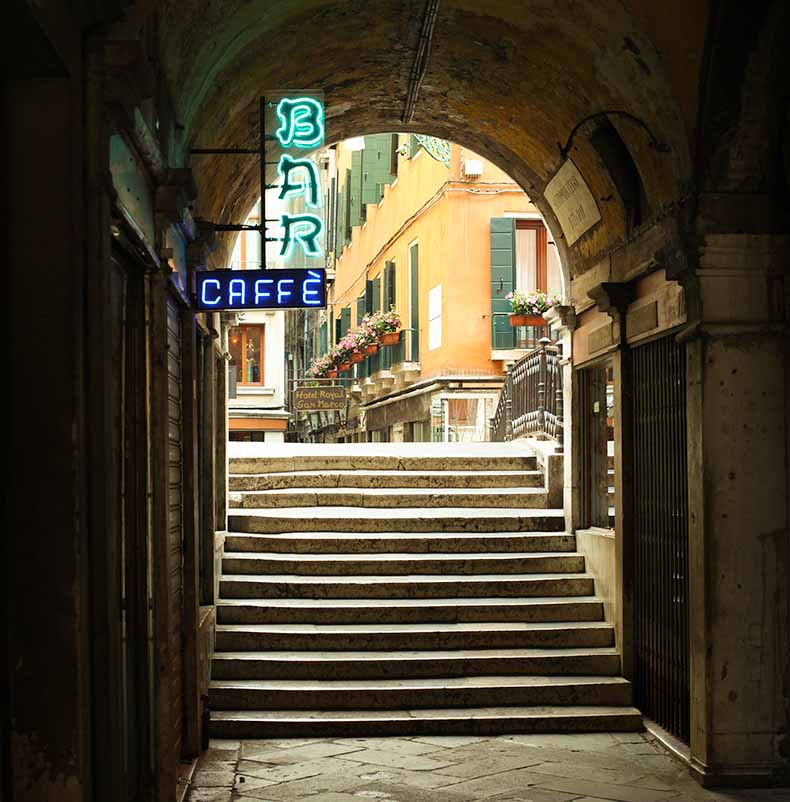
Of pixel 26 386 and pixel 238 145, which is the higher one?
pixel 238 145

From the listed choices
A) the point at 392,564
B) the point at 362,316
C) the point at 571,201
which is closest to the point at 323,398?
the point at 362,316

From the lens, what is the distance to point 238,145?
9.07 m

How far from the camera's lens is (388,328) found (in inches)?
876

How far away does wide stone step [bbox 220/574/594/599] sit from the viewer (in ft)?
31.2

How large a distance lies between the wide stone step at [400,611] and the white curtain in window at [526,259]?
10.2m

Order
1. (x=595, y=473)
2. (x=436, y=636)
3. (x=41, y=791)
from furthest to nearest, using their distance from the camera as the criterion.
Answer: (x=595, y=473) → (x=436, y=636) → (x=41, y=791)

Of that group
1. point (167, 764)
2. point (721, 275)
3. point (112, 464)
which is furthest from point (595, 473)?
point (112, 464)

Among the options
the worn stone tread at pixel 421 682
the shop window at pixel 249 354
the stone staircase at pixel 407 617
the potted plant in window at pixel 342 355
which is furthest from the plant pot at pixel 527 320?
the shop window at pixel 249 354

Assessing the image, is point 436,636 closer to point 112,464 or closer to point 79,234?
point 112,464

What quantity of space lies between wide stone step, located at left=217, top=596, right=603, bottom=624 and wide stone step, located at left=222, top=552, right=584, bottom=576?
17.5 inches

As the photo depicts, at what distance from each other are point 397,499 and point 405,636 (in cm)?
258

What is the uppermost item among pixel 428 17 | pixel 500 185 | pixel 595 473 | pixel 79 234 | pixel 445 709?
pixel 500 185

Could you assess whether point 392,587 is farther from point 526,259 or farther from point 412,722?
point 526,259

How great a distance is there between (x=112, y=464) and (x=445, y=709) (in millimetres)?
4600
